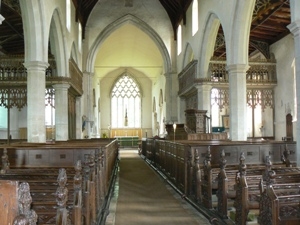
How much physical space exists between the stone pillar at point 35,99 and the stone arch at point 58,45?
3406 millimetres

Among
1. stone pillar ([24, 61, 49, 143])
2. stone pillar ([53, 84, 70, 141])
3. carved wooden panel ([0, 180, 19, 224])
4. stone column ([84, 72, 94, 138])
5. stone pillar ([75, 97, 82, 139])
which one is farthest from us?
stone column ([84, 72, 94, 138])

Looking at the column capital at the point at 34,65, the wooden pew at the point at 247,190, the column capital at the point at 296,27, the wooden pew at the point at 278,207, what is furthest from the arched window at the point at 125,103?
the wooden pew at the point at 278,207

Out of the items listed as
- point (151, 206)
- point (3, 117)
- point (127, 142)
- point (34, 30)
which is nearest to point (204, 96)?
point (34, 30)

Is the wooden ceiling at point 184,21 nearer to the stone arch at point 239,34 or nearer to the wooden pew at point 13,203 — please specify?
the stone arch at point 239,34

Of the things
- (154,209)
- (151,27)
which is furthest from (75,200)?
(151,27)

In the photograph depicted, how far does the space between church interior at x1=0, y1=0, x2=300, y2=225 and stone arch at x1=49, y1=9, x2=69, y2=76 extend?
48 mm

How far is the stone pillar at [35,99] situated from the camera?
9.72 metres

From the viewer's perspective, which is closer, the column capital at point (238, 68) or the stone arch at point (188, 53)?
the column capital at point (238, 68)

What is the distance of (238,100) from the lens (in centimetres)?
1065

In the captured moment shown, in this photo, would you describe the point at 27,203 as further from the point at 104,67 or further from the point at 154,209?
the point at 104,67

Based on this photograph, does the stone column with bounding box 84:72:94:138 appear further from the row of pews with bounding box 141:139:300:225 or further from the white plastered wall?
the row of pews with bounding box 141:139:300:225

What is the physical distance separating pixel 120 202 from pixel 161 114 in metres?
21.5

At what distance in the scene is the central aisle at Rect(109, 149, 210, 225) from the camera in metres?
5.16

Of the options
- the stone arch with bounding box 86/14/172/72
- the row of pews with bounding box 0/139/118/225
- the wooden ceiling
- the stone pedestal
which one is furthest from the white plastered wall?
the row of pews with bounding box 0/139/118/225
